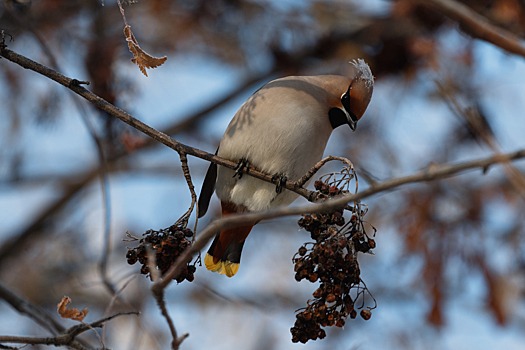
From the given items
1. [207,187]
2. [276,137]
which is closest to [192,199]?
[276,137]

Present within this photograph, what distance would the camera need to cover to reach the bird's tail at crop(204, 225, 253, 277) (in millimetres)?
2961

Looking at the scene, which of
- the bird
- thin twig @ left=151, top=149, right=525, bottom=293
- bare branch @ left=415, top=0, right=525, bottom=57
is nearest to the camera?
thin twig @ left=151, top=149, right=525, bottom=293

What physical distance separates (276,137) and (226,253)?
1.55 feet

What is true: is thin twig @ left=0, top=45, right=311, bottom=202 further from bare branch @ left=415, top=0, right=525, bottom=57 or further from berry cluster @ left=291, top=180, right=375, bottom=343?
bare branch @ left=415, top=0, right=525, bottom=57

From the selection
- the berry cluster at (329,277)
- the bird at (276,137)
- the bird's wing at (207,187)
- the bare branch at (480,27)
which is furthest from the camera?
the bird's wing at (207,187)

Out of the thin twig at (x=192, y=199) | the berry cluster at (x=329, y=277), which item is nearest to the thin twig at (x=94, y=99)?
the thin twig at (x=192, y=199)

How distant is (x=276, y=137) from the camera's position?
291cm

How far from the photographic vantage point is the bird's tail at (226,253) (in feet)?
9.71

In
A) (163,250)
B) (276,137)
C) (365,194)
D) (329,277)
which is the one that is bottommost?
(365,194)

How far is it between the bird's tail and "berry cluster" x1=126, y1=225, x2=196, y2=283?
34.3 inches

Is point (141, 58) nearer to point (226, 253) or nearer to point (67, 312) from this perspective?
point (67, 312)

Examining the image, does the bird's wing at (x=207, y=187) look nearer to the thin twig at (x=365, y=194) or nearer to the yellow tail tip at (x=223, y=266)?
the yellow tail tip at (x=223, y=266)

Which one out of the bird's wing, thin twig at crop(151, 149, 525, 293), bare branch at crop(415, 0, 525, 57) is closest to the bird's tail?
the bird's wing

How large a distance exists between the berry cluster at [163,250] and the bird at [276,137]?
0.77 meters
